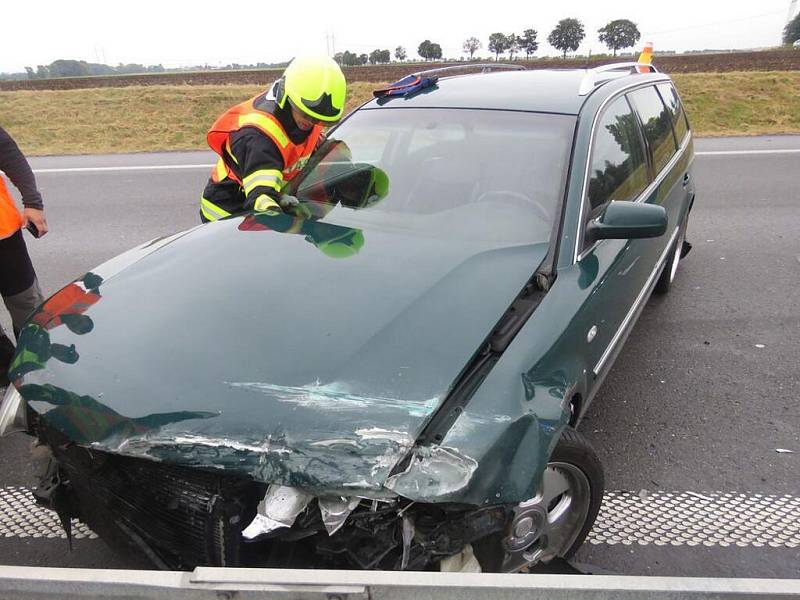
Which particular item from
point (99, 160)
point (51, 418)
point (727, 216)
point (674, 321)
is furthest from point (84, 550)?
point (99, 160)

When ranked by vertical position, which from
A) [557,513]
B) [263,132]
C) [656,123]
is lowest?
[557,513]

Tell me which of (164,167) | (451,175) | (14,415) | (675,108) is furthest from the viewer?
(164,167)

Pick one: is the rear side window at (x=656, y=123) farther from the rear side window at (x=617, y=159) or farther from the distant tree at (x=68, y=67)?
the distant tree at (x=68, y=67)

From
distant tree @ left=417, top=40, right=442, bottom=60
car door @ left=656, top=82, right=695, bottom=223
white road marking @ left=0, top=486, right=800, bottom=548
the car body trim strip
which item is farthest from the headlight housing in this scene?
distant tree @ left=417, top=40, right=442, bottom=60

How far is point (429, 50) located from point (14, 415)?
58.9m

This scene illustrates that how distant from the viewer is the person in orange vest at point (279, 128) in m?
2.89

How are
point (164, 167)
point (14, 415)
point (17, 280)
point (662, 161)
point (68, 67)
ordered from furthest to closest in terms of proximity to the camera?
point (68, 67)
point (164, 167)
point (662, 161)
point (17, 280)
point (14, 415)

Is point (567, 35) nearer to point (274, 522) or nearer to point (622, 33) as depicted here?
point (622, 33)

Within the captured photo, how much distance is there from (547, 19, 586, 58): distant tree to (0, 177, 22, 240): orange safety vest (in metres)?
57.2

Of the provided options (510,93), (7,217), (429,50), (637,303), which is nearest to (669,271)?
(637,303)

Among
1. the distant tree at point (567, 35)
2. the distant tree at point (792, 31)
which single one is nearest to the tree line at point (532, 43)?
the distant tree at point (567, 35)

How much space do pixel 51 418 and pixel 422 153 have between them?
6.29 ft

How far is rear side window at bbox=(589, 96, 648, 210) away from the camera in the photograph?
2.58 metres

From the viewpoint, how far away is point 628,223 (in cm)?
231
